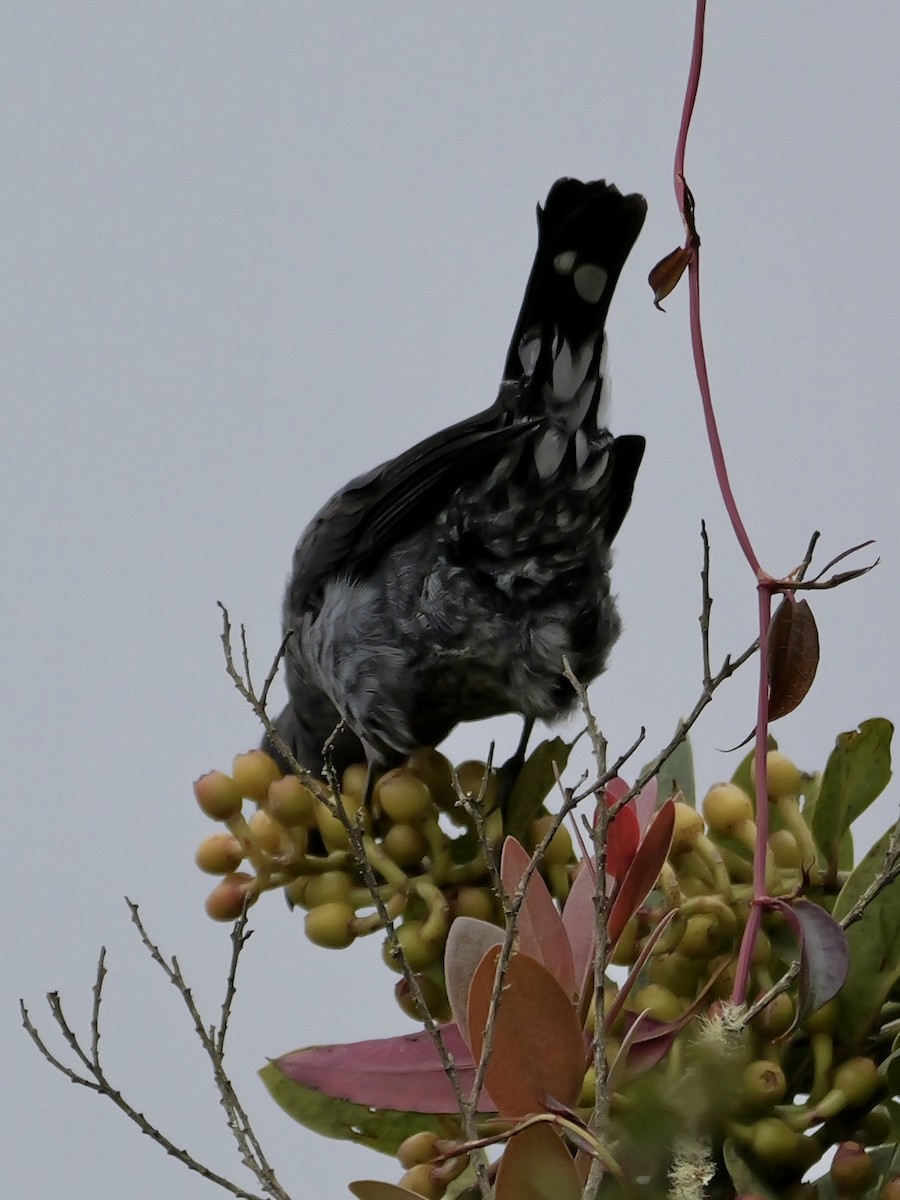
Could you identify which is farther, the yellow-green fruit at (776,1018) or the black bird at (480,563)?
the black bird at (480,563)

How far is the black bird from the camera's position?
1.67 metres

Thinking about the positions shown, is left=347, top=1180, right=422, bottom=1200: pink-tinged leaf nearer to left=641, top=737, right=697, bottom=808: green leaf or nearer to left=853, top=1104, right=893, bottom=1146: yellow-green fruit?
left=853, top=1104, right=893, bottom=1146: yellow-green fruit

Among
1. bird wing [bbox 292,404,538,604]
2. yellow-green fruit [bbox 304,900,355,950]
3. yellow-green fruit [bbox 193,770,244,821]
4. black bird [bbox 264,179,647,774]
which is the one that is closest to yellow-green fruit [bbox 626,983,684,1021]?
yellow-green fruit [bbox 304,900,355,950]

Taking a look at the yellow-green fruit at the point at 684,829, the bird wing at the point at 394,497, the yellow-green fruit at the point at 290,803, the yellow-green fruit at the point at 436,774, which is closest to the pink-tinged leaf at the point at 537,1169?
the yellow-green fruit at the point at 684,829

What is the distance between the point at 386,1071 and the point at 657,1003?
0.17 m

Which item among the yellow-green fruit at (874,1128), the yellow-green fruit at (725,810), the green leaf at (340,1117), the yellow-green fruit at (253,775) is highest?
the yellow-green fruit at (253,775)

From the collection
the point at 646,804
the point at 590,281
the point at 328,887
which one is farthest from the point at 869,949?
the point at 590,281

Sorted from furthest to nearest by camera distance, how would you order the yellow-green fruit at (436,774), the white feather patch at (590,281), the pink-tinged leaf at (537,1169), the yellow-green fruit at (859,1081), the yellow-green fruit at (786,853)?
the white feather patch at (590,281)
the yellow-green fruit at (436,774)
the yellow-green fruit at (786,853)
the yellow-green fruit at (859,1081)
the pink-tinged leaf at (537,1169)

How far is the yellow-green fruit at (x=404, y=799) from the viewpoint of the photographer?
108 cm

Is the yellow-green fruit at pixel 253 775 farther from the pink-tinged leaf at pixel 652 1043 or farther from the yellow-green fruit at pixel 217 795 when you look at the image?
the pink-tinged leaf at pixel 652 1043

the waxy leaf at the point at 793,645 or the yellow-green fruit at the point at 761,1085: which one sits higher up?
the waxy leaf at the point at 793,645

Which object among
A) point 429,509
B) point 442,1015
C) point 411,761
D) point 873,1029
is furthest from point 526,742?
point 873,1029

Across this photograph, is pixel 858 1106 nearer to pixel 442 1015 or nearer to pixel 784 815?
pixel 784 815

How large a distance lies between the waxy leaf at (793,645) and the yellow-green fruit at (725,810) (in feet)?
0.45
